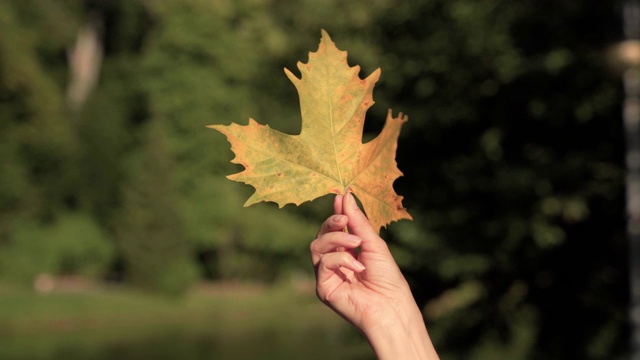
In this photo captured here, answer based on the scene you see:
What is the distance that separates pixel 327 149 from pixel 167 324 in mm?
31408

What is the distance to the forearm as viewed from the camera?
6.93 feet

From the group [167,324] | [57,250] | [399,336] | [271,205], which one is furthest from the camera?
[271,205]

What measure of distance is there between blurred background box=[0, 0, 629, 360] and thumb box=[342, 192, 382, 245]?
10098mm

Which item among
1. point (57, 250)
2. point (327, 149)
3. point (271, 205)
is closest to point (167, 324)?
point (57, 250)

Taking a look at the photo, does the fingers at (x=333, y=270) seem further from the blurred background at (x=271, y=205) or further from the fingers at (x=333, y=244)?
the blurred background at (x=271, y=205)

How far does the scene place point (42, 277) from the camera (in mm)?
Result: 36625

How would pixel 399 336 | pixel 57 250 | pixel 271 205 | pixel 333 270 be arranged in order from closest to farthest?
pixel 399 336, pixel 333 270, pixel 57 250, pixel 271 205

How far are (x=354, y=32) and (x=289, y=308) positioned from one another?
24467 mm

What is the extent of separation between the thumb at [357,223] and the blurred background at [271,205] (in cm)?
1010

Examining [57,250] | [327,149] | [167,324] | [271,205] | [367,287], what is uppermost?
[271,205]

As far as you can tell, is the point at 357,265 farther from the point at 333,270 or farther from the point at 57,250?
the point at 57,250

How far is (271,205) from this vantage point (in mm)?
40844

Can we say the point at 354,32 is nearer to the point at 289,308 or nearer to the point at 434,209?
the point at 434,209

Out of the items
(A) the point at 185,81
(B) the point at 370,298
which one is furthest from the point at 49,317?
(B) the point at 370,298
